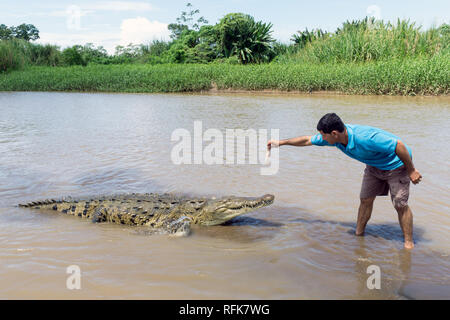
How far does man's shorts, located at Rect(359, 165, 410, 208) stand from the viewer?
3293mm

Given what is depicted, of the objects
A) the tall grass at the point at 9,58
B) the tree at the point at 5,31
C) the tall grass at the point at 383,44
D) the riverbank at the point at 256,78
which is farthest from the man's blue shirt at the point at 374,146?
the tree at the point at 5,31

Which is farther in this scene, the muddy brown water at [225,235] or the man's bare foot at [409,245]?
the man's bare foot at [409,245]

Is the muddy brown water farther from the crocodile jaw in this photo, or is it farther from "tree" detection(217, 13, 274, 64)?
"tree" detection(217, 13, 274, 64)

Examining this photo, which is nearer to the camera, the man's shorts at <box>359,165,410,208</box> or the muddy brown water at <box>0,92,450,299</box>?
the muddy brown water at <box>0,92,450,299</box>

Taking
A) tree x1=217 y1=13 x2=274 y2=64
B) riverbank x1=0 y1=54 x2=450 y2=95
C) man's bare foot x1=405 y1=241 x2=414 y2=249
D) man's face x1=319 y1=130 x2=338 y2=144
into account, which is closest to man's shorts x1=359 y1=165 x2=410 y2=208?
man's bare foot x1=405 y1=241 x2=414 y2=249

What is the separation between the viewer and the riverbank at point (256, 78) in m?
15.5

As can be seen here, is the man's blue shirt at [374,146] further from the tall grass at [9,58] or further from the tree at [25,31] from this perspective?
the tree at [25,31]

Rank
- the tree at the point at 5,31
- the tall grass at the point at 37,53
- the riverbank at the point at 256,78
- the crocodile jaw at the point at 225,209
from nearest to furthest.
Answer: the crocodile jaw at the point at 225,209
the riverbank at the point at 256,78
the tall grass at the point at 37,53
the tree at the point at 5,31

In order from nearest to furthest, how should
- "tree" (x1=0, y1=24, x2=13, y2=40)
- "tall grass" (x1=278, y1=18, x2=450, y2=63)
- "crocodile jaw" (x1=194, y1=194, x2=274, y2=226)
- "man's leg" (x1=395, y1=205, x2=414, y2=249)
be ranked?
"man's leg" (x1=395, y1=205, x2=414, y2=249) < "crocodile jaw" (x1=194, y1=194, x2=274, y2=226) < "tall grass" (x1=278, y1=18, x2=450, y2=63) < "tree" (x1=0, y1=24, x2=13, y2=40)

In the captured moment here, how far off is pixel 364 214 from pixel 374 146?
0.85 m

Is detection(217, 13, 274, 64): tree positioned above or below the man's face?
above
